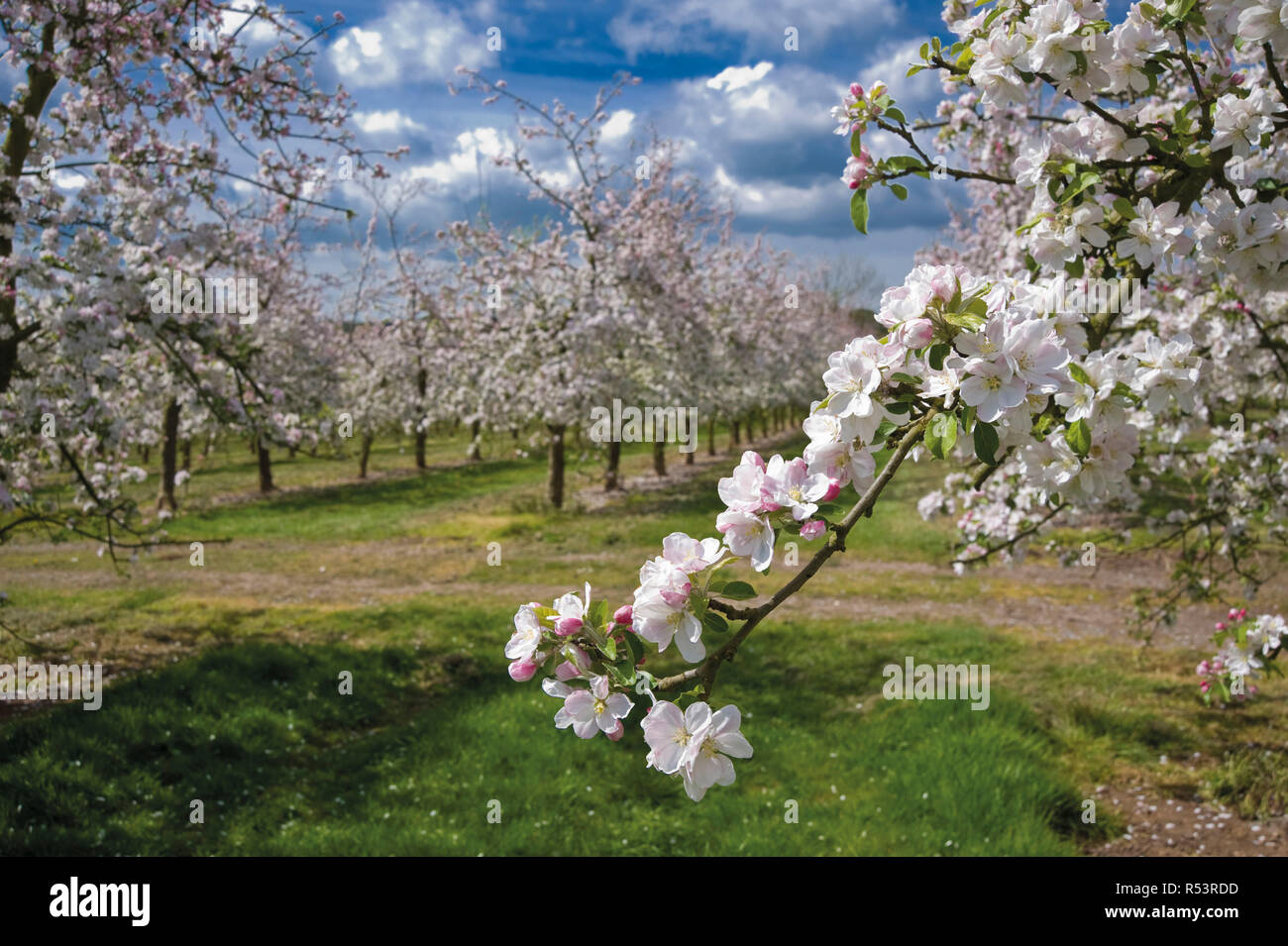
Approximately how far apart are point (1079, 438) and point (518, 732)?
199 inches

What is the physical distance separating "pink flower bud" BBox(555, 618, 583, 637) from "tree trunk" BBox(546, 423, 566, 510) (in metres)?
15.6

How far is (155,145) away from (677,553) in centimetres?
817

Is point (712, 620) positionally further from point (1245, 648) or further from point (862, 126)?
point (1245, 648)

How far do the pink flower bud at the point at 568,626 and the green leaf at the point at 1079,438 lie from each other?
1161 mm

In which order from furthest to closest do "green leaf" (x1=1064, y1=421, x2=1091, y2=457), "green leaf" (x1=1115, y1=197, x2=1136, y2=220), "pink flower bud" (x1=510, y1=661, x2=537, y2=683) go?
"green leaf" (x1=1115, y1=197, x2=1136, y2=220), "green leaf" (x1=1064, y1=421, x2=1091, y2=457), "pink flower bud" (x1=510, y1=661, x2=537, y2=683)

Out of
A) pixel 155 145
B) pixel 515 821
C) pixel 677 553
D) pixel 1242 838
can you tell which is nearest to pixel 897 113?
pixel 677 553

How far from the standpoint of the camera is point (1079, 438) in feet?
5.98

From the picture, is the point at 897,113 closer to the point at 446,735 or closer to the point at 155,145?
the point at 446,735

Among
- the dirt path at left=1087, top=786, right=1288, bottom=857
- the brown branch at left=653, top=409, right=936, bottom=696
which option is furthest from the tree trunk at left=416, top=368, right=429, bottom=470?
the brown branch at left=653, top=409, right=936, bottom=696

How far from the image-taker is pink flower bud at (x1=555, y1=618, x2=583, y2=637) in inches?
67.5

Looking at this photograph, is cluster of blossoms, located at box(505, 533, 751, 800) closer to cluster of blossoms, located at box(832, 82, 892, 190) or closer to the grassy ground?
cluster of blossoms, located at box(832, 82, 892, 190)
